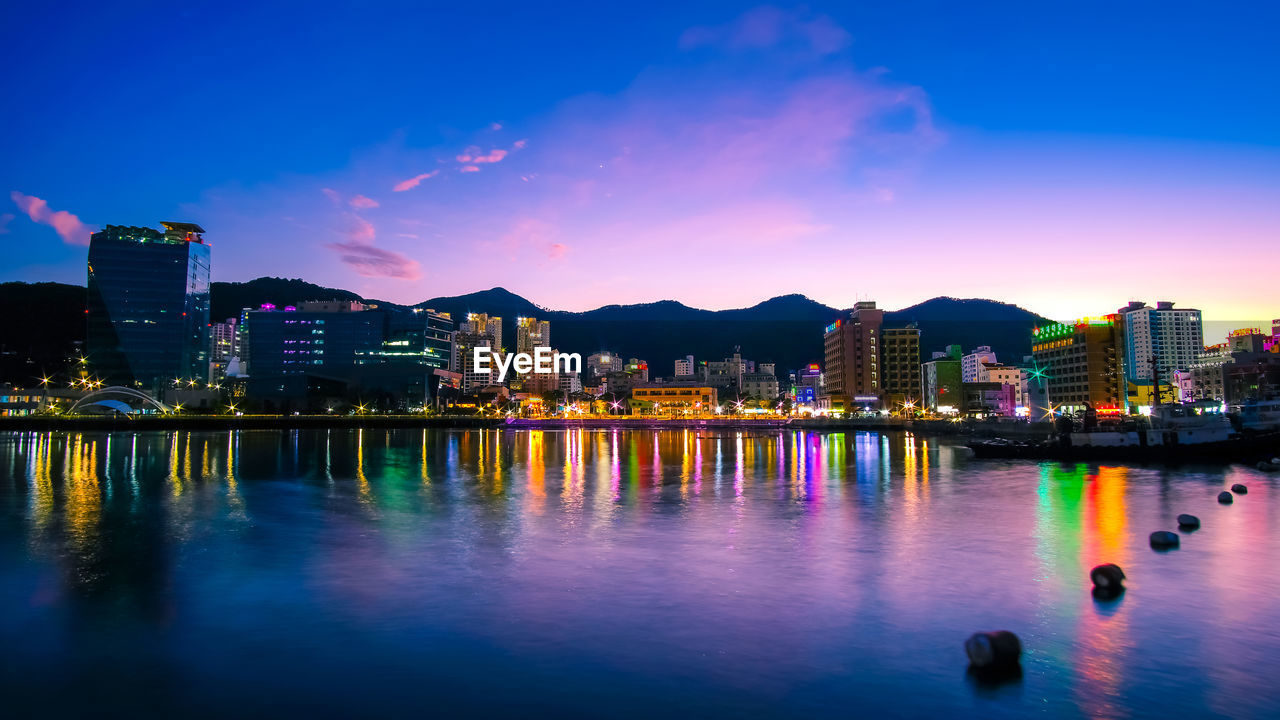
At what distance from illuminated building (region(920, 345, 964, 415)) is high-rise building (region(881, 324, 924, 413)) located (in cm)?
417

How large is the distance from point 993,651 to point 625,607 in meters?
6.68

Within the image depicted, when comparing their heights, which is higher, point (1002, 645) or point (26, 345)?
point (26, 345)

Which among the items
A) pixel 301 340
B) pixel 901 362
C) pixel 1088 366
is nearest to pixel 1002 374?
pixel 901 362

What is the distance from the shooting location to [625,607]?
1488 centimetres

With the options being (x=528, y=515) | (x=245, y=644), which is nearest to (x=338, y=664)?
(x=245, y=644)

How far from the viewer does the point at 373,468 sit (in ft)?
168

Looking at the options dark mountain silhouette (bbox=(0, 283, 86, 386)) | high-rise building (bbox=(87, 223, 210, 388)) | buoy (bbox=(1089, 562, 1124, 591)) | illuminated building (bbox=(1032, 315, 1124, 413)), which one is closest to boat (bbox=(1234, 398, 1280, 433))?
buoy (bbox=(1089, 562, 1124, 591))

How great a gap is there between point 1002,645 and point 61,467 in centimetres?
5800

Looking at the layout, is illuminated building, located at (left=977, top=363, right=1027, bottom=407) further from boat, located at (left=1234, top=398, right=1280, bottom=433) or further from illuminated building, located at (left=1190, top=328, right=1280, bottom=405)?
boat, located at (left=1234, top=398, right=1280, bottom=433)

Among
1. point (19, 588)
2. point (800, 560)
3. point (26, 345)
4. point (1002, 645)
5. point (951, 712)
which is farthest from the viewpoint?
point (26, 345)

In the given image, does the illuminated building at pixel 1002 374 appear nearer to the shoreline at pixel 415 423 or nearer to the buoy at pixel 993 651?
the shoreline at pixel 415 423

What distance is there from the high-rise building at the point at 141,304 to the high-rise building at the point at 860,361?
149 meters

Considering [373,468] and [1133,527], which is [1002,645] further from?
[373,468]

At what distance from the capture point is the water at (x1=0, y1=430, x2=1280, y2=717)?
34.1ft
